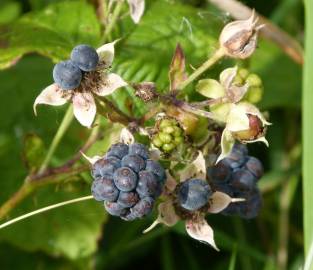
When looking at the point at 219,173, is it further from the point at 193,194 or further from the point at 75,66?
the point at 75,66

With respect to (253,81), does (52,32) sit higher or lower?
lower

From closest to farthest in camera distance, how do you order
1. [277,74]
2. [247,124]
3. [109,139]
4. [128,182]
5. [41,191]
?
[128,182] < [247,124] < [109,139] < [41,191] < [277,74]

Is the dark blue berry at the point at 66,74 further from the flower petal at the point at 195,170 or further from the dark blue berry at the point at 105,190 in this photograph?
the flower petal at the point at 195,170

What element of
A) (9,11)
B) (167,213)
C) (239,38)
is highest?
(239,38)

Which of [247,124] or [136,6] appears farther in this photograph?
[136,6]

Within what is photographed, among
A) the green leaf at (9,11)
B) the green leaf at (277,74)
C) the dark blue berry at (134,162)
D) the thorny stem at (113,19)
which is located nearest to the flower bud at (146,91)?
the dark blue berry at (134,162)

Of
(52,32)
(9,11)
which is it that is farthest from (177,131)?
(9,11)

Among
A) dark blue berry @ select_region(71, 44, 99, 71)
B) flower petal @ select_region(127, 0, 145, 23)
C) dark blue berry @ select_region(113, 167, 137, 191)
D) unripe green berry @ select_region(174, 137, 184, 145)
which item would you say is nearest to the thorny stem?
flower petal @ select_region(127, 0, 145, 23)
